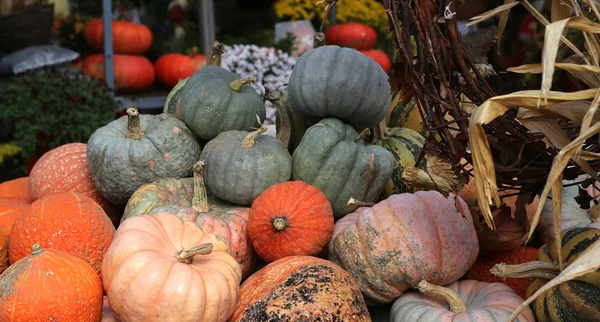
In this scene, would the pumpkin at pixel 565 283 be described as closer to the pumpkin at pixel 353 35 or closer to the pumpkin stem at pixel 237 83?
the pumpkin stem at pixel 237 83

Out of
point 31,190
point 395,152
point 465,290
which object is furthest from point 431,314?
point 31,190

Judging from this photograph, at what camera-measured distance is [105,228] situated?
7.31ft

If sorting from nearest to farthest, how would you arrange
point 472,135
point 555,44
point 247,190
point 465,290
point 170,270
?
point 555,44 < point 472,135 < point 170,270 < point 465,290 < point 247,190

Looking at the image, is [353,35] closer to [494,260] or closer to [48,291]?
[494,260]

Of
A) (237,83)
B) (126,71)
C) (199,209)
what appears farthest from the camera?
(126,71)

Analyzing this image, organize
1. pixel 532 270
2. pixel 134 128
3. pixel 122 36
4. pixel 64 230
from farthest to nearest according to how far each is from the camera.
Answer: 1. pixel 122 36
2. pixel 134 128
3. pixel 64 230
4. pixel 532 270

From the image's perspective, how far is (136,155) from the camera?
8.36 ft

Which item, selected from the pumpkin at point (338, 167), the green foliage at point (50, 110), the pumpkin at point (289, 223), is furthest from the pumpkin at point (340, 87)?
the green foliage at point (50, 110)

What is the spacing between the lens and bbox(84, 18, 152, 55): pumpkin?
6309 mm

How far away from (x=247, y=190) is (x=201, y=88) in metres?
0.57

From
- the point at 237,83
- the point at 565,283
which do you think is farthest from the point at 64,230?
the point at 565,283

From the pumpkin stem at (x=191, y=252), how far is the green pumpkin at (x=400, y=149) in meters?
1.15

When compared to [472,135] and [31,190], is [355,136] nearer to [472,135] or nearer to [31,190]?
[472,135]

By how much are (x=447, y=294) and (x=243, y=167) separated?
0.94m
